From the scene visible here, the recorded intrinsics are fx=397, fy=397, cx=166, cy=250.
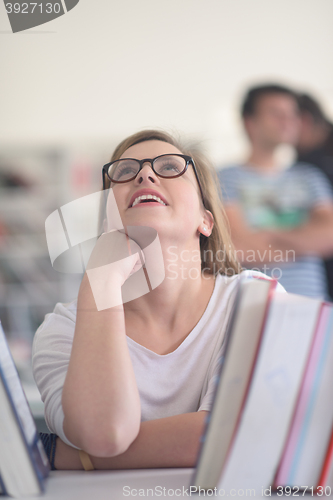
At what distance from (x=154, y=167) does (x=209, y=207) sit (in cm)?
19

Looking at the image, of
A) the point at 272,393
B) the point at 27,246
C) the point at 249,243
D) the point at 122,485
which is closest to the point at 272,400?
the point at 272,393

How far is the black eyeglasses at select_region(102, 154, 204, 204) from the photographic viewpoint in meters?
0.86

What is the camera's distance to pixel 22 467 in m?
0.40

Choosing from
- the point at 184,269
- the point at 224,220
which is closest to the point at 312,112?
the point at 224,220

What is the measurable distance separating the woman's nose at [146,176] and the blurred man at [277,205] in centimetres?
75

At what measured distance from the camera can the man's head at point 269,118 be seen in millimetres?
1892

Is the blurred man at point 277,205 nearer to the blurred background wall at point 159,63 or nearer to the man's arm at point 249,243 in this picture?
the man's arm at point 249,243

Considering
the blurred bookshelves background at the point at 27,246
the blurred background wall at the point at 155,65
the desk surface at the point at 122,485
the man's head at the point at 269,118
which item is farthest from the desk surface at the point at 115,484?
the blurred background wall at the point at 155,65

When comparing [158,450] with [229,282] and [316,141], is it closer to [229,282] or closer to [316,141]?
[229,282]

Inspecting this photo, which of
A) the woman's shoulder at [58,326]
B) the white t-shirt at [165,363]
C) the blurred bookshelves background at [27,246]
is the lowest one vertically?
the blurred bookshelves background at [27,246]

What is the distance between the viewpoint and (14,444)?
39 cm

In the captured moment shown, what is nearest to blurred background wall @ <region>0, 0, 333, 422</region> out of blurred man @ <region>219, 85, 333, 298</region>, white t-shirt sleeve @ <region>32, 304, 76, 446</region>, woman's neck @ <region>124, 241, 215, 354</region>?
blurred man @ <region>219, 85, 333, 298</region>

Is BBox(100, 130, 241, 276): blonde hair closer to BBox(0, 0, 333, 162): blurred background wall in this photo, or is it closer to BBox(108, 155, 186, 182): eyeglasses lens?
BBox(108, 155, 186, 182): eyeglasses lens

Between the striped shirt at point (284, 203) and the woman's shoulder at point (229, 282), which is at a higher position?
the woman's shoulder at point (229, 282)
